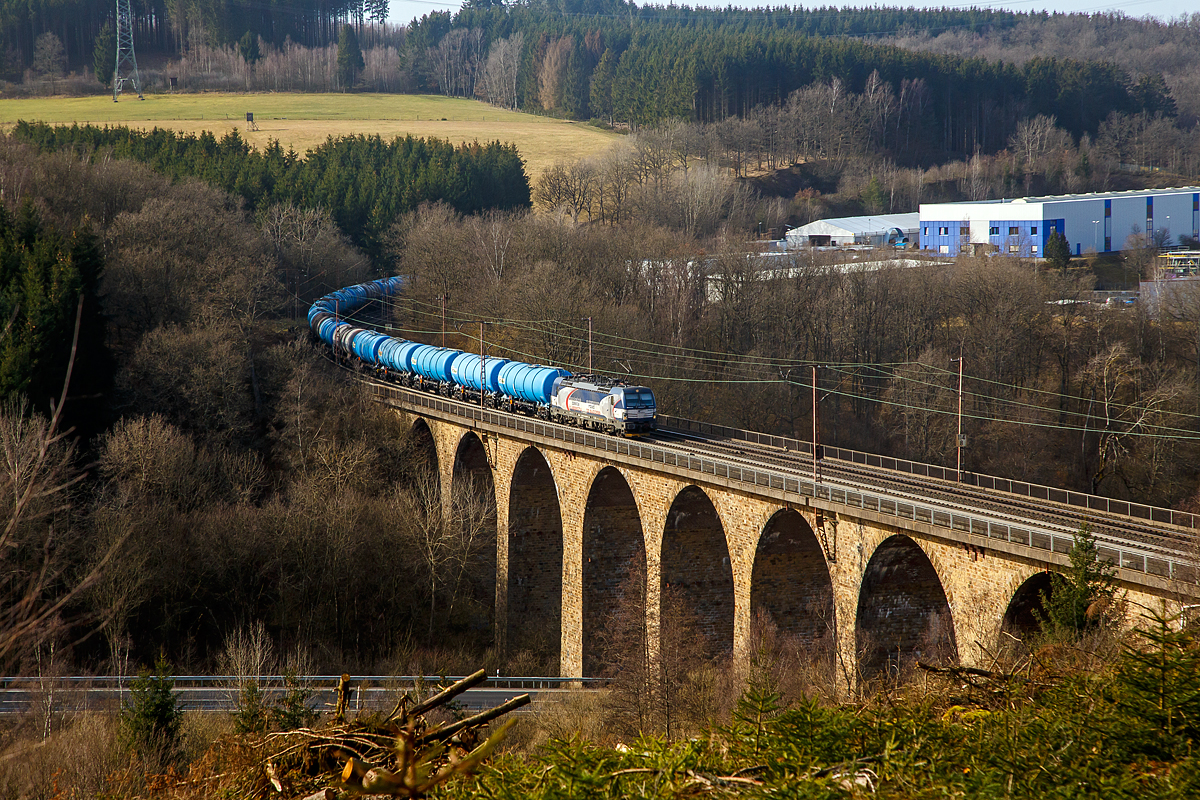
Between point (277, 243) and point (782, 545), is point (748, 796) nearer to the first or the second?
point (782, 545)

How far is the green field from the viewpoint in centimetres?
10681

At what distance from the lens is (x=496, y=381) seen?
46531 mm

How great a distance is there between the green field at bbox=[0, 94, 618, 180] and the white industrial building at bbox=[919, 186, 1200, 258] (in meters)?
43.2

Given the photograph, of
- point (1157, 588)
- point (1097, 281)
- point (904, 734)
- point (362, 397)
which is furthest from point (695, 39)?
point (904, 734)

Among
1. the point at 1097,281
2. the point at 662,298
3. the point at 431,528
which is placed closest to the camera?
the point at 431,528

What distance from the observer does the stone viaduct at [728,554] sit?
22.7m

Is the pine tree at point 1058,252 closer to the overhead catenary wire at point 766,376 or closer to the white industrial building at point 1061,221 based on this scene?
the white industrial building at point 1061,221

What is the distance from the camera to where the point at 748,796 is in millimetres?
4648

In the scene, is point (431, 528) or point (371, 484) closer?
point (431, 528)

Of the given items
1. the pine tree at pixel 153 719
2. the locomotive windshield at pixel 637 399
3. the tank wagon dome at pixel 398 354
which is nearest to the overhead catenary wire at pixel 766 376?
the tank wagon dome at pixel 398 354

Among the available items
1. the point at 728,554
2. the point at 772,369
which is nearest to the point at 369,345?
the point at 772,369

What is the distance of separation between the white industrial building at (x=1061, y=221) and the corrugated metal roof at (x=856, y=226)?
592 cm

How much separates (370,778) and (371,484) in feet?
145

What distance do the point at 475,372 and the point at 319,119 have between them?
82.5 m
